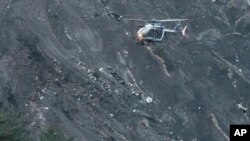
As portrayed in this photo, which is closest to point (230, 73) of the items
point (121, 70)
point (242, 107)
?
point (242, 107)

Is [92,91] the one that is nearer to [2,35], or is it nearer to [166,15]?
[2,35]

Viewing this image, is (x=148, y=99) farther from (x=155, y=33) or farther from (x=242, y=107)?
(x=242, y=107)

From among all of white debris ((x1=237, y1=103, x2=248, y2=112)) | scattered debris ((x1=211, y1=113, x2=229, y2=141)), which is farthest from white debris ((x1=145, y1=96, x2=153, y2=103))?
white debris ((x1=237, y1=103, x2=248, y2=112))

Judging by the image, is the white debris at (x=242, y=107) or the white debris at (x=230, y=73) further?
the white debris at (x=230, y=73)

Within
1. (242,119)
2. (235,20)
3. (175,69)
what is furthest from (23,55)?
(235,20)

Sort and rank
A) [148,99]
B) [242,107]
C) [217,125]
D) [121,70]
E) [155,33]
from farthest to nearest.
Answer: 1. [242,107]
2. [121,70]
3. [217,125]
4. [148,99]
5. [155,33]

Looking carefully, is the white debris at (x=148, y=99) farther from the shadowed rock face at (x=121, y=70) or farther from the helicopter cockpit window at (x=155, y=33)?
the helicopter cockpit window at (x=155, y=33)

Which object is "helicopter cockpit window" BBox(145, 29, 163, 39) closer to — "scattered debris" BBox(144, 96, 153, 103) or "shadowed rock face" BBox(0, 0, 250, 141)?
"shadowed rock face" BBox(0, 0, 250, 141)

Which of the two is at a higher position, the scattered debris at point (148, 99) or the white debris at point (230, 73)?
the white debris at point (230, 73)

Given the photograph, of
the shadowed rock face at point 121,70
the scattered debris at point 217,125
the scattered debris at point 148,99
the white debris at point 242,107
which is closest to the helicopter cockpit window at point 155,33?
the shadowed rock face at point 121,70
